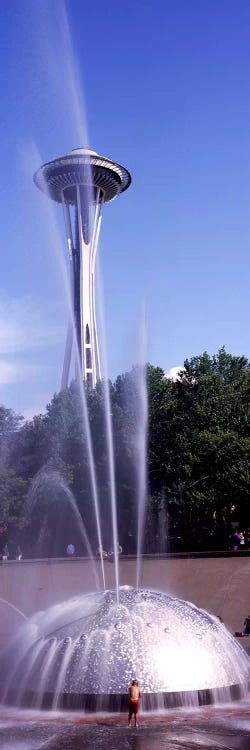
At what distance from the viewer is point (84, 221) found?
214 feet

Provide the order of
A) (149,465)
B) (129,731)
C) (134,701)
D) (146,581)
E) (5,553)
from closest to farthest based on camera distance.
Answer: (129,731) < (134,701) < (146,581) < (5,553) < (149,465)

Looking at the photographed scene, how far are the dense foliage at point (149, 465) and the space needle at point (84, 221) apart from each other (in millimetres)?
18620

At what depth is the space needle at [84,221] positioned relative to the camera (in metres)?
61.6

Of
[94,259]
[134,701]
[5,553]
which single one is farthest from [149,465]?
[134,701]

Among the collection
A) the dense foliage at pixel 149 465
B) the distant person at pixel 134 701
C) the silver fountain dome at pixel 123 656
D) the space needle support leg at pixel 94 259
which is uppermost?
the space needle support leg at pixel 94 259

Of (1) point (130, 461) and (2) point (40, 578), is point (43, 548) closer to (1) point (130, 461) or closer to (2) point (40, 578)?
(1) point (130, 461)

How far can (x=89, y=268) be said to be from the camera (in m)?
64.7

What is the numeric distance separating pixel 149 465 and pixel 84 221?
30642mm

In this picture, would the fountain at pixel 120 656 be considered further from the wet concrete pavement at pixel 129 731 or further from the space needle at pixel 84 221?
the space needle at pixel 84 221

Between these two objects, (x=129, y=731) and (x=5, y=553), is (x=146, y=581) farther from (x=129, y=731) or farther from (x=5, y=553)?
(x=129, y=731)

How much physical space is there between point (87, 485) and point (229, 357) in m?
10.9

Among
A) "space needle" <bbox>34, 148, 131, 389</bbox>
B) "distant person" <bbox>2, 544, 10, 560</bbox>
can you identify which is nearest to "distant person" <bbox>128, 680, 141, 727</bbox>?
"distant person" <bbox>2, 544, 10, 560</bbox>

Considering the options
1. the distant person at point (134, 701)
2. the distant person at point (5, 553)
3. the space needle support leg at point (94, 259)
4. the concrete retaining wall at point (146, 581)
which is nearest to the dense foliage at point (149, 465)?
the distant person at point (5, 553)

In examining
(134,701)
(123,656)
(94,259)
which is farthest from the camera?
(94,259)
